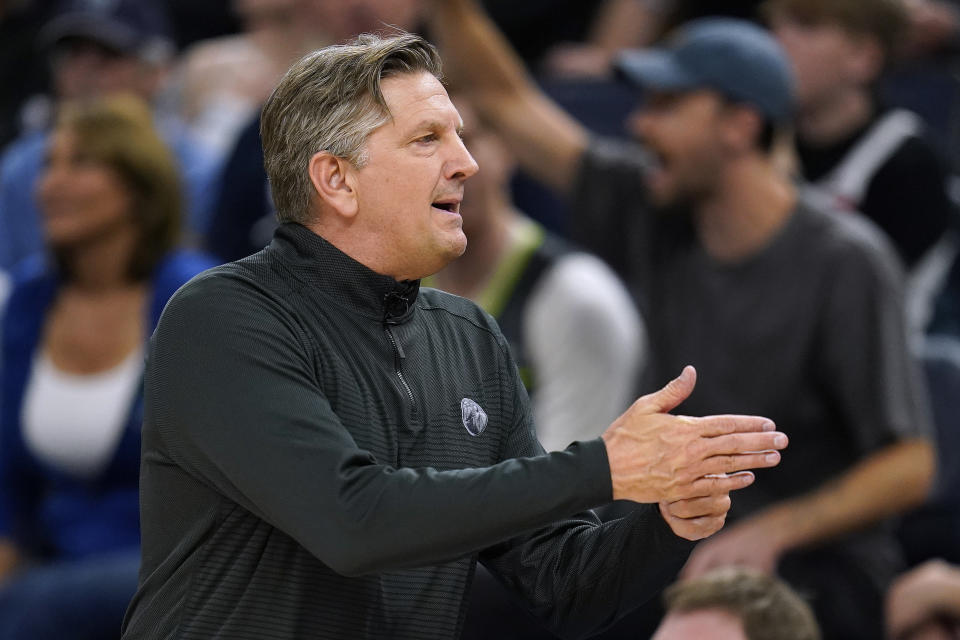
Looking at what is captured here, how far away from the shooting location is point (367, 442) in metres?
1.82

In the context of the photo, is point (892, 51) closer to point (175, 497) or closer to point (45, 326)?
point (45, 326)

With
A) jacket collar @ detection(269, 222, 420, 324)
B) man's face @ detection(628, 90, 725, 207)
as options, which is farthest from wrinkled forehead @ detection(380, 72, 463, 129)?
man's face @ detection(628, 90, 725, 207)

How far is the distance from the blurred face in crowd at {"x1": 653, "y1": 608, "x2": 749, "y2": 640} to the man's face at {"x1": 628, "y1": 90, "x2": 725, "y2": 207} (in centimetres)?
162

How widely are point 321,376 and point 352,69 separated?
380 millimetres

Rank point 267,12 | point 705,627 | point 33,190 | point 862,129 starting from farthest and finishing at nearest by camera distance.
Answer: point 267,12
point 33,190
point 862,129
point 705,627

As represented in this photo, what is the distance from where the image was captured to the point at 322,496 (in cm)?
164

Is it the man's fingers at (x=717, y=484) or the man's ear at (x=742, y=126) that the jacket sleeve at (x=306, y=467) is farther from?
the man's ear at (x=742, y=126)

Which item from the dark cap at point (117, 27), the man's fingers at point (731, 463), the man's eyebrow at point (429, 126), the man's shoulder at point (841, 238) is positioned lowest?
the dark cap at point (117, 27)

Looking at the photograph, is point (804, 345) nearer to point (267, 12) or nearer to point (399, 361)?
point (399, 361)

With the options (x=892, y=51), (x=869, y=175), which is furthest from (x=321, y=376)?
(x=892, y=51)

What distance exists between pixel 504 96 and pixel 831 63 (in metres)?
1.04

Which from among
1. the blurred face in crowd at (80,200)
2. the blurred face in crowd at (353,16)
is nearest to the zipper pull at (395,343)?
the blurred face in crowd at (80,200)

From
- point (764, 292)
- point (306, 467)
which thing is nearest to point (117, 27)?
point (764, 292)

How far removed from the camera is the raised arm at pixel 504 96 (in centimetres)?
459
